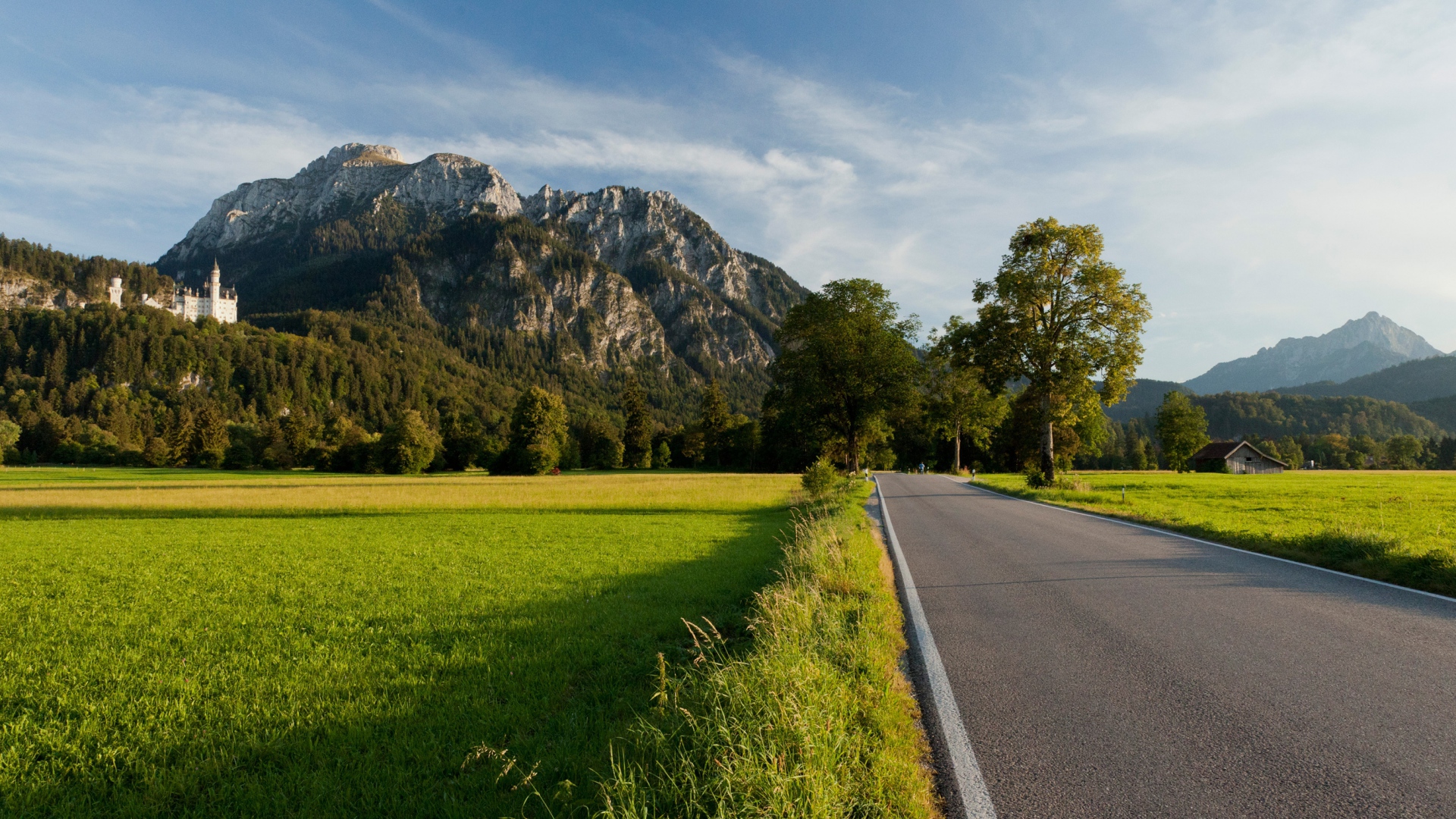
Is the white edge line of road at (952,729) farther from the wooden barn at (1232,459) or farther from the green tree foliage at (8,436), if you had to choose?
the green tree foliage at (8,436)

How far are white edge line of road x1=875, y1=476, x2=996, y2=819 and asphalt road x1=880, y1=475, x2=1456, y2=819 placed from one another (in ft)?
0.26

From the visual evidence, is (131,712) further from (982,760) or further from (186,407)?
(186,407)

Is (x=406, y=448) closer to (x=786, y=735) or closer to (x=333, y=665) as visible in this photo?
(x=333, y=665)

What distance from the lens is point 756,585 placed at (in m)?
9.71

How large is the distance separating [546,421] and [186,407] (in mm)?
97351

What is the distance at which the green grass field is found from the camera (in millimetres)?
3873

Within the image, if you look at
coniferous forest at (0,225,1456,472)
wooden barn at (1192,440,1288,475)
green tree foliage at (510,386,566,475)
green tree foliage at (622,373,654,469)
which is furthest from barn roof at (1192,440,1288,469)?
green tree foliage at (510,386,566,475)

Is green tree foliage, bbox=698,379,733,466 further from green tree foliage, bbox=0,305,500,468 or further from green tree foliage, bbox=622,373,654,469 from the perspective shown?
green tree foliage, bbox=0,305,500,468

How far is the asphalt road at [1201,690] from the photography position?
3.28 m

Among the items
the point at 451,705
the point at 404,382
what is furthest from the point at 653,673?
the point at 404,382

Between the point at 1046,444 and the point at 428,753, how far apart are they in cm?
2979

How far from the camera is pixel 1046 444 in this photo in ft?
93.4

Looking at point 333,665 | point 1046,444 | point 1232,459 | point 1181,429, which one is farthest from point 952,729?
point 1232,459

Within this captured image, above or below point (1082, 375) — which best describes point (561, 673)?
below
